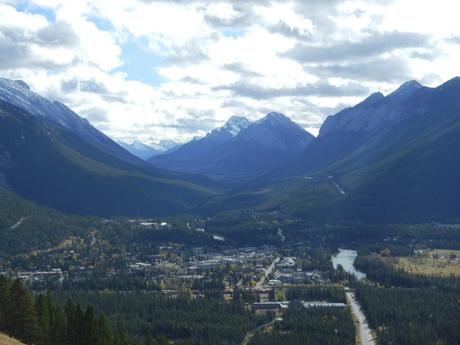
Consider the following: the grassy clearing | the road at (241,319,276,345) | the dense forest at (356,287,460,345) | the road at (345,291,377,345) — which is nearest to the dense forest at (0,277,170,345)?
the grassy clearing

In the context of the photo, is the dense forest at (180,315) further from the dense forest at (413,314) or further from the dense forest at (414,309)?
the dense forest at (414,309)

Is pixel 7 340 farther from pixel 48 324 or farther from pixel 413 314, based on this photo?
pixel 413 314

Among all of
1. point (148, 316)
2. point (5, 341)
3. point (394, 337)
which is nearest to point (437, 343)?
point (394, 337)

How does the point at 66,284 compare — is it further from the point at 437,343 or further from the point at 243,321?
the point at 437,343

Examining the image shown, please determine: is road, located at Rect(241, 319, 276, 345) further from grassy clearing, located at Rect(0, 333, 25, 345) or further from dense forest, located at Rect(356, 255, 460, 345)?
grassy clearing, located at Rect(0, 333, 25, 345)

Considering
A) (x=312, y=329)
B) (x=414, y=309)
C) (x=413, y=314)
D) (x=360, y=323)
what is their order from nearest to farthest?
(x=312, y=329) < (x=413, y=314) < (x=360, y=323) < (x=414, y=309)

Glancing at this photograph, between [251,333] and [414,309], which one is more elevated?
[414,309]

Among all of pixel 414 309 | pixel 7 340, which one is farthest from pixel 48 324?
pixel 414 309
